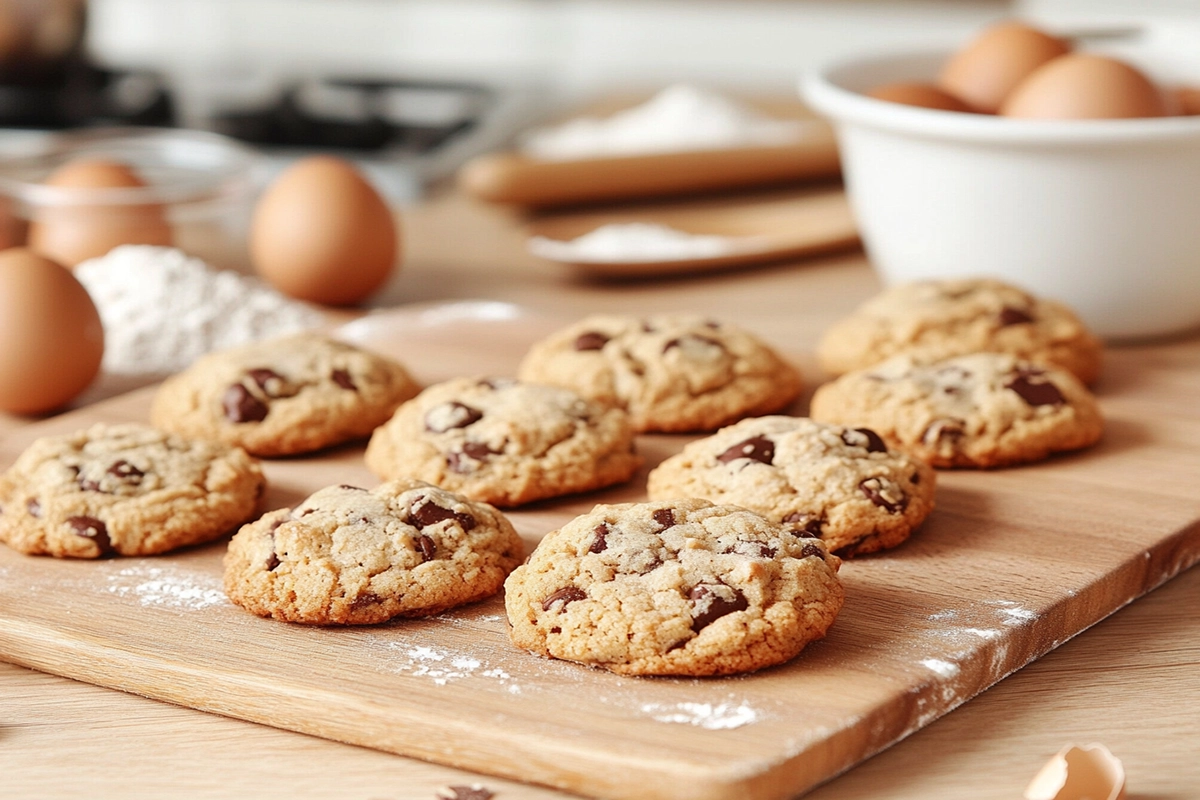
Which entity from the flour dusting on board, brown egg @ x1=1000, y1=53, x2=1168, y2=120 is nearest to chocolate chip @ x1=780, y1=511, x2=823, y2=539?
the flour dusting on board

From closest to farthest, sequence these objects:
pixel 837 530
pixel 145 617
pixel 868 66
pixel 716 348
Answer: pixel 145 617, pixel 837 530, pixel 716 348, pixel 868 66

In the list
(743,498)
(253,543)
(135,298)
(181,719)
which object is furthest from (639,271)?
(181,719)

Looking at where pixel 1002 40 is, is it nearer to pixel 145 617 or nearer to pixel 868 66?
pixel 868 66

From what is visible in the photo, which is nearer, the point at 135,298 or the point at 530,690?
the point at 530,690

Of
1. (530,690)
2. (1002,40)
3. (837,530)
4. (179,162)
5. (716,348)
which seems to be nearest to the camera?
(530,690)

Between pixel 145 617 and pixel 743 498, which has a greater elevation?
pixel 743 498

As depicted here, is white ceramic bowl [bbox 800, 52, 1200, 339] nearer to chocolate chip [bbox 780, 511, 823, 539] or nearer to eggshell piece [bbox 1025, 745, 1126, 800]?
chocolate chip [bbox 780, 511, 823, 539]

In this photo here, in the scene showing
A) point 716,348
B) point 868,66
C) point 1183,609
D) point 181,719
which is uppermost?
point 868,66
